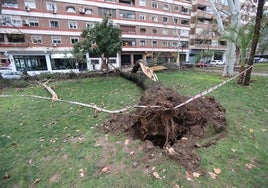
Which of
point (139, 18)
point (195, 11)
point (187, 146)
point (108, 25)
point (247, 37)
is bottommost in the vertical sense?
point (187, 146)

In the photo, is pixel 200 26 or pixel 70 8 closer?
pixel 70 8

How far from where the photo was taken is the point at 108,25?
15.2 m

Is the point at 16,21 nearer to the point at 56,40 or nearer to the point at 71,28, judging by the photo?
the point at 56,40

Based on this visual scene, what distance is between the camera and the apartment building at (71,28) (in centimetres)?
2414

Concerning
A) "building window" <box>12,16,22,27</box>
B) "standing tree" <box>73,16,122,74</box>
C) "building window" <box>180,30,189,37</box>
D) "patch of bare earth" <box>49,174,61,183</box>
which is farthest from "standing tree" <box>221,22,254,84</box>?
"building window" <box>180,30,189,37</box>

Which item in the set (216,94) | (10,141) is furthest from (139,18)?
(10,141)

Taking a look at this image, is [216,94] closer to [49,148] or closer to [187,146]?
[187,146]

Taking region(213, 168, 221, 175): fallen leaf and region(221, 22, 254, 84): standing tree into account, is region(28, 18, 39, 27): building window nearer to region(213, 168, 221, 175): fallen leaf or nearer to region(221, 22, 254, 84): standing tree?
region(221, 22, 254, 84): standing tree

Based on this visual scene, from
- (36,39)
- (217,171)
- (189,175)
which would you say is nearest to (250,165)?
(217,171)

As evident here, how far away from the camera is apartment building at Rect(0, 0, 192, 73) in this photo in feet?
79.2

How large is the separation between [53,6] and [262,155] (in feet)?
99.5

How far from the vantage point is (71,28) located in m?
27.4

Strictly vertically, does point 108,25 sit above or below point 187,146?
above

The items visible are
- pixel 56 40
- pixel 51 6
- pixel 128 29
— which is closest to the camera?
pixel 51 6
